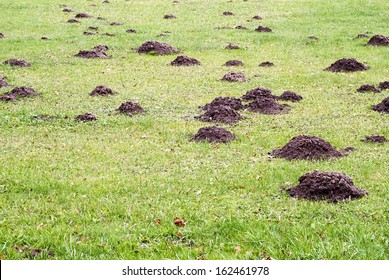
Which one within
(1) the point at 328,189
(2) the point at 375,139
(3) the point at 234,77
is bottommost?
(3) the point at 234,77

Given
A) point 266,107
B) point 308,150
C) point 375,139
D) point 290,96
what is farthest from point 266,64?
point 308,150

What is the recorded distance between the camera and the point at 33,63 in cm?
2275

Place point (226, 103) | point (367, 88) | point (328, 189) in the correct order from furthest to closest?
point (367, 88) < point (226, 103) < point (328, 189)

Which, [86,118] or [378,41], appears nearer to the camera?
[86,118]

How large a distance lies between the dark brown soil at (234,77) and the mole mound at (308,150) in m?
7.86

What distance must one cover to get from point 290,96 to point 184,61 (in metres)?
6.56

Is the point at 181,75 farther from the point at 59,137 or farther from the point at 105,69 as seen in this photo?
the point at 59,137

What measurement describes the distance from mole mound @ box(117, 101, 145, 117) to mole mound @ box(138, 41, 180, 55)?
29.6 ft

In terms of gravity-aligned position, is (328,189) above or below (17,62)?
above

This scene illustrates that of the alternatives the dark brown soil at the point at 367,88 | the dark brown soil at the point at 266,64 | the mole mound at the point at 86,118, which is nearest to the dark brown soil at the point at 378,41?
the dark brown soil at the point at 266,64

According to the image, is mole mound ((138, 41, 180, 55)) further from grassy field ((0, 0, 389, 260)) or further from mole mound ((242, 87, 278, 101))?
mole mound ((242, 87, 278, 101))

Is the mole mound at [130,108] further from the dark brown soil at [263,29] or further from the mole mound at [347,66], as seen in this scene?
the dark brown soil at [263,29]

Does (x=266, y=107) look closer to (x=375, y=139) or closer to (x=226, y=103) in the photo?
(x=226, y=103)

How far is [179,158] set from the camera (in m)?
12.1
